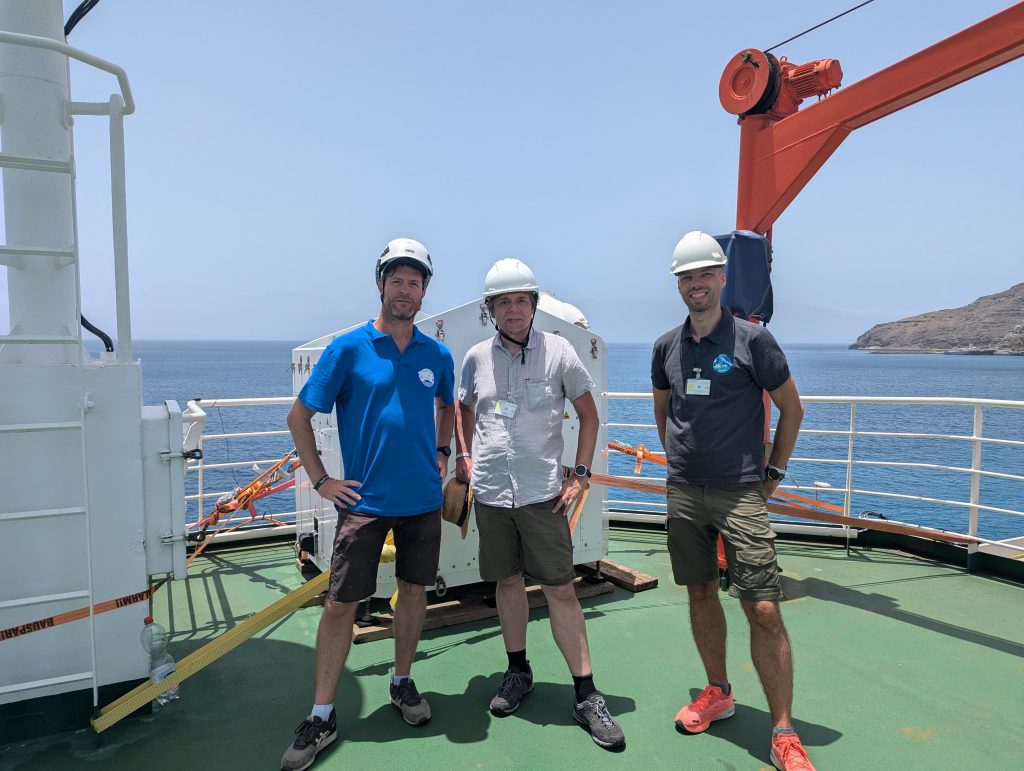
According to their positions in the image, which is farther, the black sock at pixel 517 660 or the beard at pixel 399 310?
the black sock at pixel 517 660

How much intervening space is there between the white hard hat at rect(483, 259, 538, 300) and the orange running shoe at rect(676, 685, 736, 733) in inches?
78.4

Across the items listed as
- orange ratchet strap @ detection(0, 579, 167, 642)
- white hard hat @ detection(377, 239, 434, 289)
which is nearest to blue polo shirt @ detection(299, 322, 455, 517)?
white hard hat @ detection(377, 239, 434, 289)

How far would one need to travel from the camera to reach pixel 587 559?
15.3ft

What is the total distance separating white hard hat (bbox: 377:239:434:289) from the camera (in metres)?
2.88

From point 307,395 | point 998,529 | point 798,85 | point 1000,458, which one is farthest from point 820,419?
point 307,395

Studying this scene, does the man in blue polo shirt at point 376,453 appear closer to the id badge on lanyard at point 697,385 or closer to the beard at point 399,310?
the beard at point 399,310

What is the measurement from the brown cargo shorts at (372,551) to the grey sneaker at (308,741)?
1.66ft

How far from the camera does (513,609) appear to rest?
3.15 metres

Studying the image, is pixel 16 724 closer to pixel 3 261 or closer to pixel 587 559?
pixel 3 261

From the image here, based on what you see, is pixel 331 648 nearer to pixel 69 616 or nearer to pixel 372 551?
pixel 372 551

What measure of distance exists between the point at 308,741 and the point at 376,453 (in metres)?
1.19

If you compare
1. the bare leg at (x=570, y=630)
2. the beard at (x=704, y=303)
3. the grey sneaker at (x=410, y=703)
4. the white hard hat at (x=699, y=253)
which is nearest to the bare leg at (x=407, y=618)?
the grey sneaker at (x=410, y=703)

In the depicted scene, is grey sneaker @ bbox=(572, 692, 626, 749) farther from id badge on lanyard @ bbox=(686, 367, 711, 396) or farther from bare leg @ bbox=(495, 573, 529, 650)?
id badge on lanyard @ bbox=(686, 367, 711, 396)

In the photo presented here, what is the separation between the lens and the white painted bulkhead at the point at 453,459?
4.04 metres
